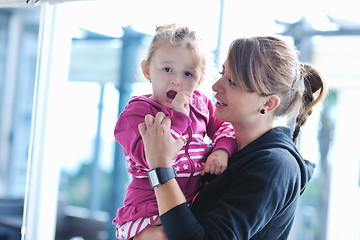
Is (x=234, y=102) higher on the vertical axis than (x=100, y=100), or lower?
higher

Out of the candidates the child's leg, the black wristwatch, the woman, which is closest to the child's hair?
the woman

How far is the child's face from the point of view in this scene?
4.36 feet

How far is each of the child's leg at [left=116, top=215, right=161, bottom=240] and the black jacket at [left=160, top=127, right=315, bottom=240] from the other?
0.41 feet

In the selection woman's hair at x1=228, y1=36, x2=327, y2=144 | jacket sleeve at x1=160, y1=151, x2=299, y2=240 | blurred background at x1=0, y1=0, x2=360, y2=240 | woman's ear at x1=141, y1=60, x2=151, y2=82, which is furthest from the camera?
blurred background at x1=0, y1=0, x2=360, y2=240

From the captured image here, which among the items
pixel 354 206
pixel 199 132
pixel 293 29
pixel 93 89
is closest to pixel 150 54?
pixel 199 132

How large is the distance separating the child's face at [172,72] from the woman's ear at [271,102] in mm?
243

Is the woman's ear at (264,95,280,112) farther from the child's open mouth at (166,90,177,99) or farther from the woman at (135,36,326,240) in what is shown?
the child's open mouth at (166,90,177,99)

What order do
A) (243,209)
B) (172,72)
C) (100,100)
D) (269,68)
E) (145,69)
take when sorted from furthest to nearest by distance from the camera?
1. (100,100)
2. (145,69)
3. (172,72)
4. (269,68)
5. (243,209)

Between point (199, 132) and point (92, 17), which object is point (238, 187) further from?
point (92, 17)

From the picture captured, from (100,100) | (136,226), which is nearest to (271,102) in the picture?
(136,226)

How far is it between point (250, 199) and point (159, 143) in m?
0.29

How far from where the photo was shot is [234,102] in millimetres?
Result: 1265

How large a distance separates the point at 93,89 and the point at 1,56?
1.61 meters

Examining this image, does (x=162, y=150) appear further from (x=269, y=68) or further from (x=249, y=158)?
(x=269, y=68)
